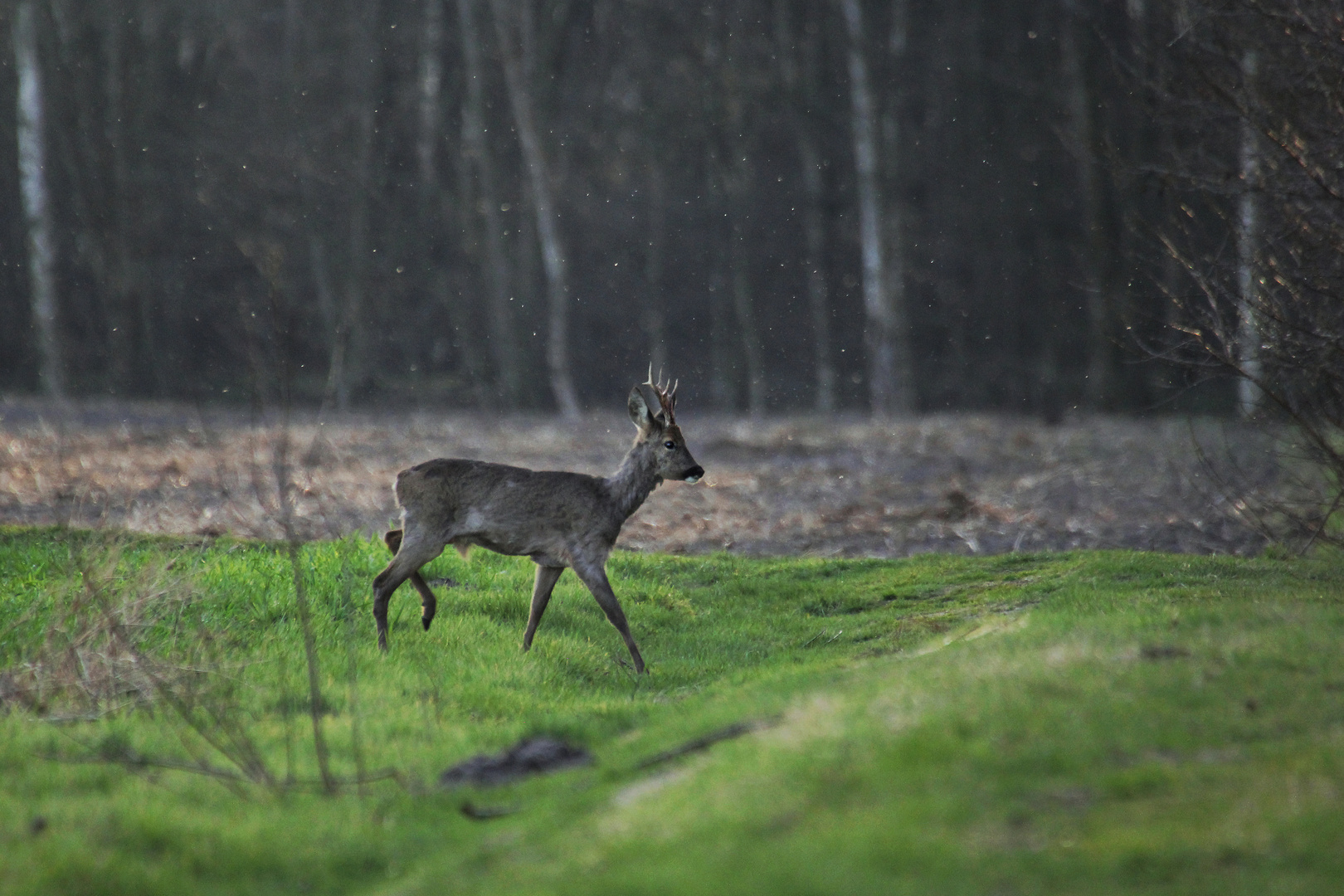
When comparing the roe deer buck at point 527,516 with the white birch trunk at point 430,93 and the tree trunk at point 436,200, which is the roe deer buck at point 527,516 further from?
the white birch trunk at point 430,93

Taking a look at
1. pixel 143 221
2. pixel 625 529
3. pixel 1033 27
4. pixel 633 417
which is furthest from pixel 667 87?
pixel 633 417

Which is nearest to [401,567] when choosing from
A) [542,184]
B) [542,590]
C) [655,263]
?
[542,590]

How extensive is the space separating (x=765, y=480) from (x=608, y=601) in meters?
9.03

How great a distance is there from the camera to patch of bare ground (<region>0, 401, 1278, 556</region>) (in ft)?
44.4

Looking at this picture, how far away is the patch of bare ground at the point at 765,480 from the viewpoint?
1353 centimetres

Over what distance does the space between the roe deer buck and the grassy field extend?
16.7 inches

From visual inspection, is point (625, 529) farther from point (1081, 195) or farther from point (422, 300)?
point (422, 300)

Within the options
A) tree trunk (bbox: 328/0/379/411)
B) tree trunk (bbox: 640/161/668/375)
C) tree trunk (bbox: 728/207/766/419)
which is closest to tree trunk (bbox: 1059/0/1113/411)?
tree trunk (bbox: 728/207/766/419)

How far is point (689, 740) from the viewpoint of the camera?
5.95 m

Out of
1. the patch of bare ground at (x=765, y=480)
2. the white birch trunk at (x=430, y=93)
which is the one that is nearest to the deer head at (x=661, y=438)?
the patch of bare ground at (x=765, y=480)

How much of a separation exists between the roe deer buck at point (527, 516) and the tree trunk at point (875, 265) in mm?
18050

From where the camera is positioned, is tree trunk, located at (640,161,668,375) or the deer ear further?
tree trunk, located at (640,161,668,375)

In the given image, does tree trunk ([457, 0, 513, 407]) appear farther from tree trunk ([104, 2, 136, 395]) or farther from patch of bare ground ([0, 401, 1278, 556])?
tree trunk ([104, 2, 136, 395])

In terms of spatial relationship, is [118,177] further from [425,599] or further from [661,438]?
[661,438]
